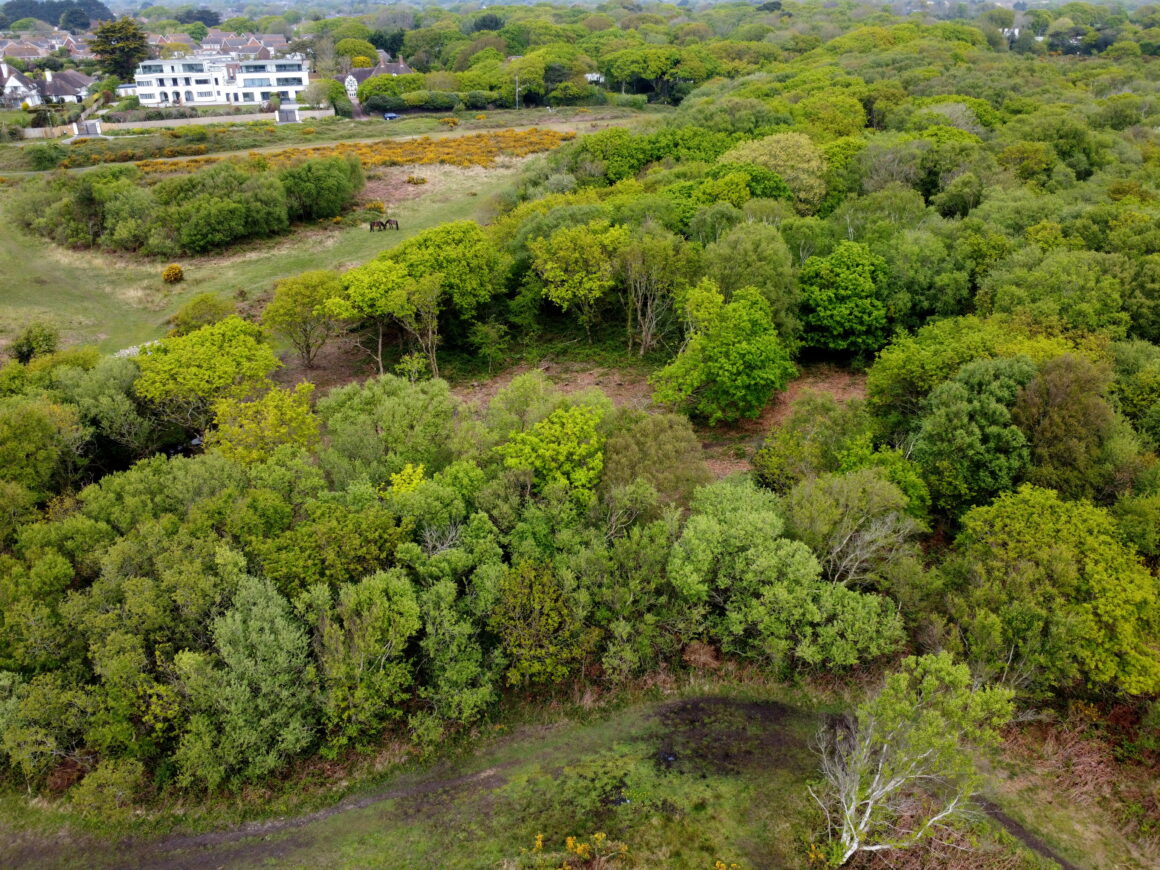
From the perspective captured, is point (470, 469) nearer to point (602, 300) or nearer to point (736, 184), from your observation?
point (602, 300)

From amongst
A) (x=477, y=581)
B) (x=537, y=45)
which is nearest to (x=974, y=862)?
(x=477, y=581)

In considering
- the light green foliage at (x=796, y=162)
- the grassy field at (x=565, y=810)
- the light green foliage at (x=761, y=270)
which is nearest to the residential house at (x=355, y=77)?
the light green foliage at (x=796, y=162)

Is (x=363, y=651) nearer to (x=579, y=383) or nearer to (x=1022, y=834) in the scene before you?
(x=1022, y=834)

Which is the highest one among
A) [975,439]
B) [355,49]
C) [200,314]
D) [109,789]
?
[355,49]

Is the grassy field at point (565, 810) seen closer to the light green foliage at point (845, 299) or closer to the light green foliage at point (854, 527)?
the light green foliage at point (854, 527)

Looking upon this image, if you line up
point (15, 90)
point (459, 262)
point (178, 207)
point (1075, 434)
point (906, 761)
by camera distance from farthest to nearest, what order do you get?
point (15, 90)
point (178, 207)
point (459, 262)
point (1075, 434)
point (906, 761)

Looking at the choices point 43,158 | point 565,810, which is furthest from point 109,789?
point 43,158

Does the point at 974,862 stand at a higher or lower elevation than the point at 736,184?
lower
